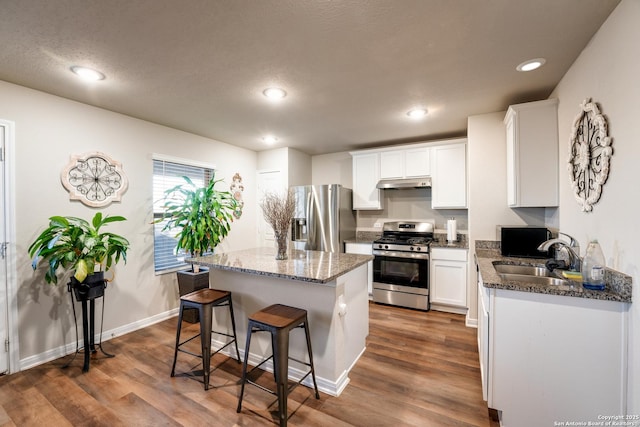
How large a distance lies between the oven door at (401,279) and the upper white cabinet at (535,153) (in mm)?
1501

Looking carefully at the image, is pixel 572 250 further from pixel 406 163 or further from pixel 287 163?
pixel 287 163

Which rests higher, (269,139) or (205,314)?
(269,139)

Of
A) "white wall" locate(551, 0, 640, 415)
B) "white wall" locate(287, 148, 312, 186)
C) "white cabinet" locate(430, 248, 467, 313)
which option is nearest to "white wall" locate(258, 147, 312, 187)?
"white wall" locate(287, 148, 312, 186)

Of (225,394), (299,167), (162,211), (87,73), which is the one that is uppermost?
(87,73)

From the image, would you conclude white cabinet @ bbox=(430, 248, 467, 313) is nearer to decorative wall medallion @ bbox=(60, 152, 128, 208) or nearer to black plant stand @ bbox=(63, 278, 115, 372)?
black plant stand @ bbox=(63, 278, 115, 372)

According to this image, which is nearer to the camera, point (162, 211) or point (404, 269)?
point (162, 211)

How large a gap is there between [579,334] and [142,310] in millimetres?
4035

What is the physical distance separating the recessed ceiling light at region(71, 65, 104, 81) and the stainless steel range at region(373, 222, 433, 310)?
3579 millimetres

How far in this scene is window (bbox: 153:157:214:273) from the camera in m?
3.46

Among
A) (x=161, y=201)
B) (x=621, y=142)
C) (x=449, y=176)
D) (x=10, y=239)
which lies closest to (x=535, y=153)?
(x=621, y=142)

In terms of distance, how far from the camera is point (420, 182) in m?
3.97

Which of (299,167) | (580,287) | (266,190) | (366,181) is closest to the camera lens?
(580,287)

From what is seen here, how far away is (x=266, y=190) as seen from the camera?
481 centimetres

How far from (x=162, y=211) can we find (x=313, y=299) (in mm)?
2524
